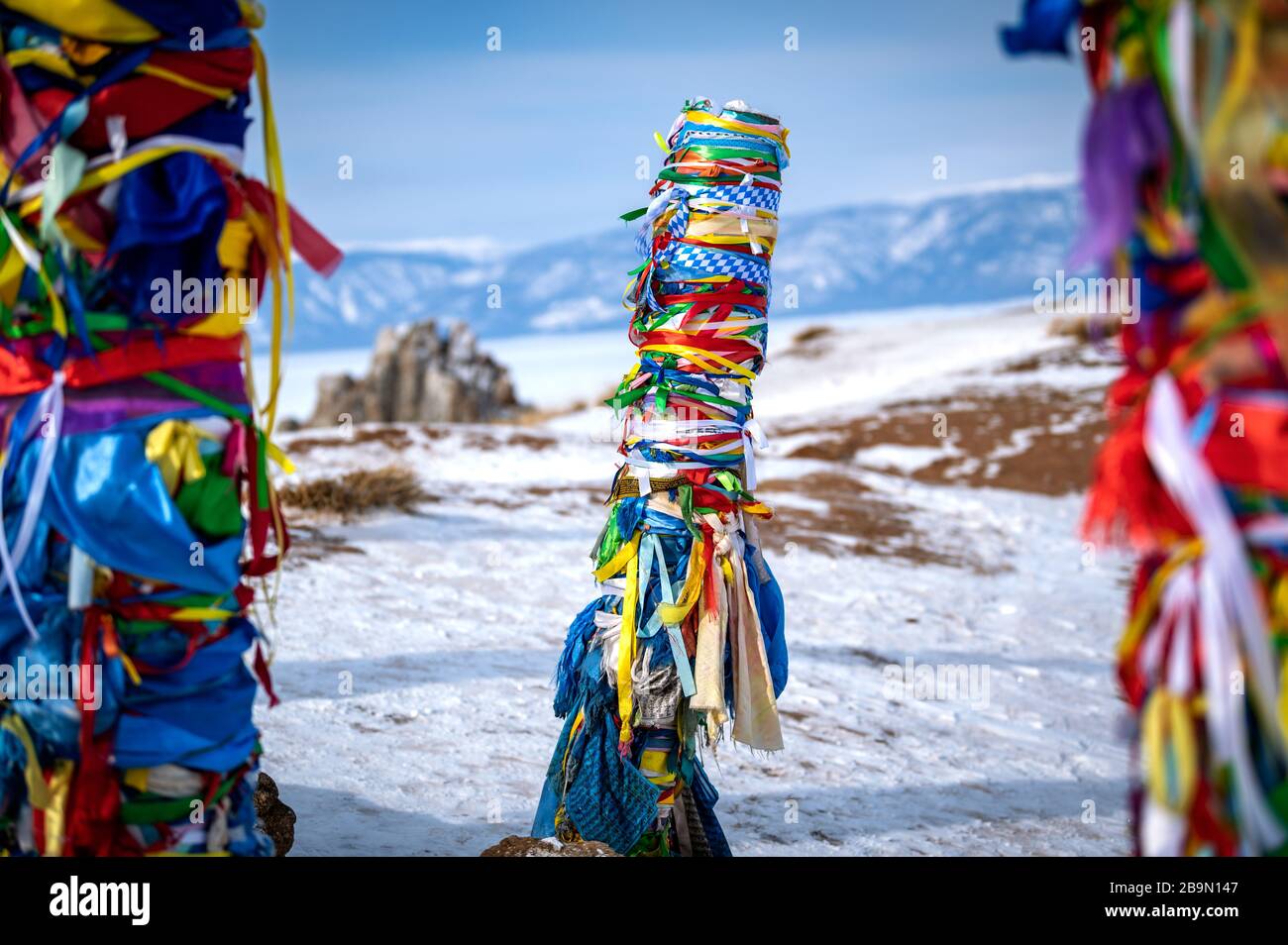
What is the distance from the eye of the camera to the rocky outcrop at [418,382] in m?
23.0

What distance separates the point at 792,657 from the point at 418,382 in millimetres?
16971

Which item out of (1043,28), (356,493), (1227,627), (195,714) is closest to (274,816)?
(195,714)

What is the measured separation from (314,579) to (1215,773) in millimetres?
6722

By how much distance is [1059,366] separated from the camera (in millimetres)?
19203

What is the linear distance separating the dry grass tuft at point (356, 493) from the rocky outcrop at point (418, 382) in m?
12.9

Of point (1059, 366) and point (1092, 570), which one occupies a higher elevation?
point (1059, 366)

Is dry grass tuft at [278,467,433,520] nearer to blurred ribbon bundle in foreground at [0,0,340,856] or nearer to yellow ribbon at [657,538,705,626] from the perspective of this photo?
yellow ribbon at [657,538,705,626]

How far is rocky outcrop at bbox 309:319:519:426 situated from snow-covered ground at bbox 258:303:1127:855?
9921 millimetres

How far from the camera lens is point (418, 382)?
2344 cm

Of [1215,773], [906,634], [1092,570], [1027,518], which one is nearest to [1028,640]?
[906,634]

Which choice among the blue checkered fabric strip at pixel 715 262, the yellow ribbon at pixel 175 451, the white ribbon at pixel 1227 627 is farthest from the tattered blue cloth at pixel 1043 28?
the blue checkered fabric strip at pixel 715 262

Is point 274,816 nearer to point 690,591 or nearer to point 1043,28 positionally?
point 690,591

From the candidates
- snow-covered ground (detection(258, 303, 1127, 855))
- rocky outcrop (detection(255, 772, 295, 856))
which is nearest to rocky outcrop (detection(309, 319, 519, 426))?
snow-covered ground (detection(258, 303, 1127, 855))
